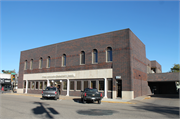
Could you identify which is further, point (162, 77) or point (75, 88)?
point (162, 77)

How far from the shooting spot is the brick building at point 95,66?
23.8m

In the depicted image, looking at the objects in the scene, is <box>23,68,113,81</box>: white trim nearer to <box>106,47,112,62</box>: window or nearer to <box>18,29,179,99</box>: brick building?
<box>18,29,179,99</box>: brick building

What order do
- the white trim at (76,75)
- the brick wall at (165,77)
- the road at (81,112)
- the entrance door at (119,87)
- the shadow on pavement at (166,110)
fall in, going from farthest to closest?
the brick wall at (165,77), the white trim at (76,75), the entrance door at (119,87), the shadow on pavement at (166,110), the road at (81,112)

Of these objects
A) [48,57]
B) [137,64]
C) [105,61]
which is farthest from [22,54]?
[137,64]

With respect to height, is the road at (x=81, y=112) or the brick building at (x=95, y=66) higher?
the brick building at (x=95, y=66)

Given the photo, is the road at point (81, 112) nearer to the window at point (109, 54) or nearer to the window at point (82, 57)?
the window at point (109, 54)

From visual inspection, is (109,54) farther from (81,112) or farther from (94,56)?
(81,112)

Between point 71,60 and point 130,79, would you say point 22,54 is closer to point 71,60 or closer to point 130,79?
point 71,60

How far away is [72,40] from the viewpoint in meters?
29.8

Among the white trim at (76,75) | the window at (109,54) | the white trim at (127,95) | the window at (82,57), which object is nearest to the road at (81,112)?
the white trim at (127,95)

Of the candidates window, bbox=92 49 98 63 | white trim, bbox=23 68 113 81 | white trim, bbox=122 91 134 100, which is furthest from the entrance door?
window, bbox=92 49 98 63

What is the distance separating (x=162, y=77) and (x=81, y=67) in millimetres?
15119

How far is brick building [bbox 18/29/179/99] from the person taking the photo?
2383 centimetres

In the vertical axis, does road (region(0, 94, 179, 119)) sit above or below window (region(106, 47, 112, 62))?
below
